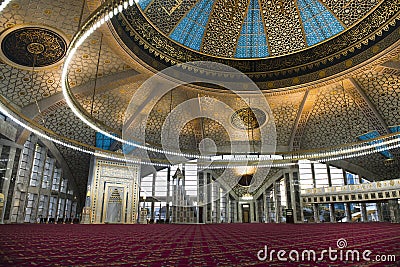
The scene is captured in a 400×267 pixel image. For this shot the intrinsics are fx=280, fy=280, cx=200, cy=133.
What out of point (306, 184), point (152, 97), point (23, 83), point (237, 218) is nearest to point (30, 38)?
point (23, 83)

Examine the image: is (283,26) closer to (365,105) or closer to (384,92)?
(384,92)

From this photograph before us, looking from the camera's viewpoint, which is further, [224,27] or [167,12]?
[224,27]

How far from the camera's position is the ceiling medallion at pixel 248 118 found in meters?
14.7

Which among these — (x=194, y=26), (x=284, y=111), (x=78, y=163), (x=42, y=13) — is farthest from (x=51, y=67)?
(x=284, y=111)

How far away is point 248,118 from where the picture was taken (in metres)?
15.2

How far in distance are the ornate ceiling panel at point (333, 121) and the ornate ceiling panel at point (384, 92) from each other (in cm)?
84

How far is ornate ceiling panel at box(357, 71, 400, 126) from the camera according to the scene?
1182 centimetres

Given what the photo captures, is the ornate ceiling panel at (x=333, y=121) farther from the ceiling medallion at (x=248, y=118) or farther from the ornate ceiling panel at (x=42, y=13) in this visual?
the ornate ceiling panel at (x=42, y=13)

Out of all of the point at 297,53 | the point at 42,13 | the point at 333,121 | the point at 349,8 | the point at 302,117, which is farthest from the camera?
the point at 333,121

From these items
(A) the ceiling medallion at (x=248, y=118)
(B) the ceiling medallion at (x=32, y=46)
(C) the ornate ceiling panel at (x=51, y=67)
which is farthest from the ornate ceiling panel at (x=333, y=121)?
(B) the ceiling medallion at (x=32, y=46)

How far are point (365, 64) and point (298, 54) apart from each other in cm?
267

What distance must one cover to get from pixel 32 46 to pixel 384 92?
14009 millimetres

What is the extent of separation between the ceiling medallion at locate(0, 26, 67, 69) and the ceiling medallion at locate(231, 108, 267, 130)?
8.84 m

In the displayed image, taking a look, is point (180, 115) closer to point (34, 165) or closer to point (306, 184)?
point (34, 165)
